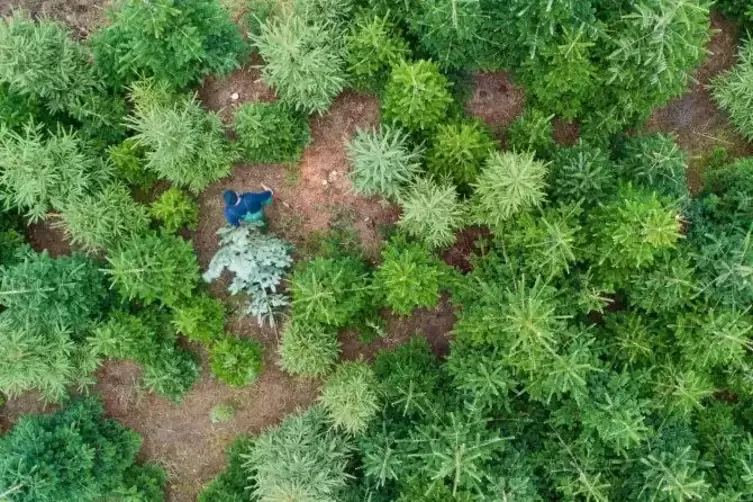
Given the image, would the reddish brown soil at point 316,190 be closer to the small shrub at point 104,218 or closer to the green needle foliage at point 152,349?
the small shrub at point 104,218

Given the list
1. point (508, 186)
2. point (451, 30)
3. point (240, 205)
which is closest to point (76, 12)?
point (240, 205)

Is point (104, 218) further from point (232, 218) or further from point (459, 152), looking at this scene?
point (459, 152)

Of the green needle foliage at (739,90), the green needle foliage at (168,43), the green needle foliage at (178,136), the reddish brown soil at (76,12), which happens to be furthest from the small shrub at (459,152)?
the reddish brown soil at (76,12)

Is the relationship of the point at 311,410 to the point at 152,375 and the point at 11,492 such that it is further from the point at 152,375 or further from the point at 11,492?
the point at 11,492

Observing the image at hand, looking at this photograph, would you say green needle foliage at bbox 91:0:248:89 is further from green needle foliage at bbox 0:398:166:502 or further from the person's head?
green needle foliage at bbox 0:398:166:502

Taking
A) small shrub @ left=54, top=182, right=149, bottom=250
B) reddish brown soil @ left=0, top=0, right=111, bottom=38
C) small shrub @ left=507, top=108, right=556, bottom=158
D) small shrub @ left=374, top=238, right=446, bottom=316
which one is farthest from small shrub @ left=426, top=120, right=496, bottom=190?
reddish brown soil @ left=0, top=0, right=111, bottom=38

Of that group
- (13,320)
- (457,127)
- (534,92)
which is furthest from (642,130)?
(13,320)
